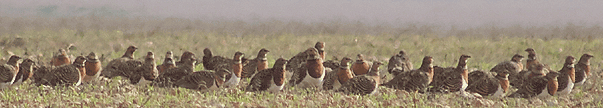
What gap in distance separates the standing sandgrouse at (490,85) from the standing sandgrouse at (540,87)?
244 mm

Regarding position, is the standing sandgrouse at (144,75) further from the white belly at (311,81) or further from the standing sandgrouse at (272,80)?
the white belly at (311,81)

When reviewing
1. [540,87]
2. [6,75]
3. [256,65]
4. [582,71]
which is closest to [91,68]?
[6,75]

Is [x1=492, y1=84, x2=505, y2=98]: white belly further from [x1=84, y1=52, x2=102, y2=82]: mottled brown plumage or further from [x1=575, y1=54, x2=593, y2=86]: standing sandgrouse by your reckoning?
[x1=84, y1=52, x2=102, y2=82]: mottled brown plumage

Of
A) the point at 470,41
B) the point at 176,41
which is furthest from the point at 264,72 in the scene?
the point at 470,41

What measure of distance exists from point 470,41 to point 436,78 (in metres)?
16.7

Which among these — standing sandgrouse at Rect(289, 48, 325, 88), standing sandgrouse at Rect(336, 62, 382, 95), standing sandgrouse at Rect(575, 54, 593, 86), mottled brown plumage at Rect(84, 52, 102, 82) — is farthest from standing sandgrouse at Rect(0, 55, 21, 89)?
standing sandgrouse at Rect(575, 54, 593, 86)

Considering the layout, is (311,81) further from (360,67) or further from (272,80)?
(360,67)

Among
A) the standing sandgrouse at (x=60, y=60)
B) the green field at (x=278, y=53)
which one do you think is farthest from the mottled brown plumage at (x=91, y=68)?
the standing sandgrouse at (x=60, y=60)

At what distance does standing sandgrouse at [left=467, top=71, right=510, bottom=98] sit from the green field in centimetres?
23

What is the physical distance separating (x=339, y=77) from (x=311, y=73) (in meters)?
0.48

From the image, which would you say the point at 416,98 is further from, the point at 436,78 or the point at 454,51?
the point at 454,51

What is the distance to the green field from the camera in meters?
8.93

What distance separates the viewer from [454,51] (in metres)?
22.9

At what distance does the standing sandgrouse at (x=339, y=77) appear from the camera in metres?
10.3
